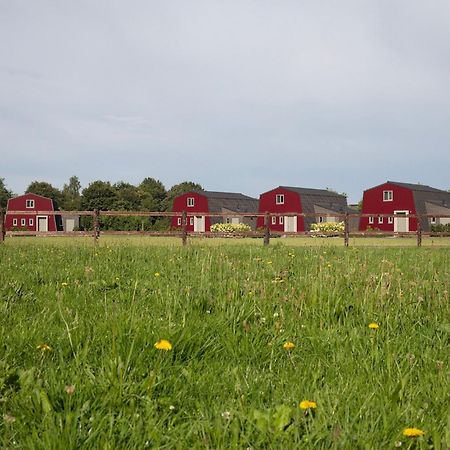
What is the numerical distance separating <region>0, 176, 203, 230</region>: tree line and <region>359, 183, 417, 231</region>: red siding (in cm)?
2113

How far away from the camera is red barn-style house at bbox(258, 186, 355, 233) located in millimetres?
54188

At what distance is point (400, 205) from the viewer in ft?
165

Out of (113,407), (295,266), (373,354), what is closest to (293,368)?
(373,354)

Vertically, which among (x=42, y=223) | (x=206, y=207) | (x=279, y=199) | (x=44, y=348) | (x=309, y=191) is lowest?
(x=44, y=348)

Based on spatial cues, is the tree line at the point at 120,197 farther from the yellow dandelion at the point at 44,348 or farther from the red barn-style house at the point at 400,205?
the yellow dandelion at the point at 44,348

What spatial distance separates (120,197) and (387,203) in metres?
38.5

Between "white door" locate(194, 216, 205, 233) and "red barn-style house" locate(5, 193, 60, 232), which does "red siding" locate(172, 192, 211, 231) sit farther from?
"red barn-style house" locate(5, 193, 60, 232)

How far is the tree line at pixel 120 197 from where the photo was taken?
62406mm

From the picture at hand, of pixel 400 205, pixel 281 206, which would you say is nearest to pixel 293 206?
pixel 281 206

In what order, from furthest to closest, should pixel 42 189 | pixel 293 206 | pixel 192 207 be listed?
pixel 42 189, pixel 192 207, pixel 293 206

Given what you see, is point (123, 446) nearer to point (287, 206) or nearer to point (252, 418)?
point (252, 418)

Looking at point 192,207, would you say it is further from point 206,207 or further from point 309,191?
point 309,191

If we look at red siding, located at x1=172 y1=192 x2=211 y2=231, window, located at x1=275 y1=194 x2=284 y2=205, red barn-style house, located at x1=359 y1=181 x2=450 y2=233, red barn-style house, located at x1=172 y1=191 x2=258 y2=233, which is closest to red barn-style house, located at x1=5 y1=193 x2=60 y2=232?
red siding, located at x1=172 y1=192 x2=211 y2=231

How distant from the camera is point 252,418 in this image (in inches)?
94.7
